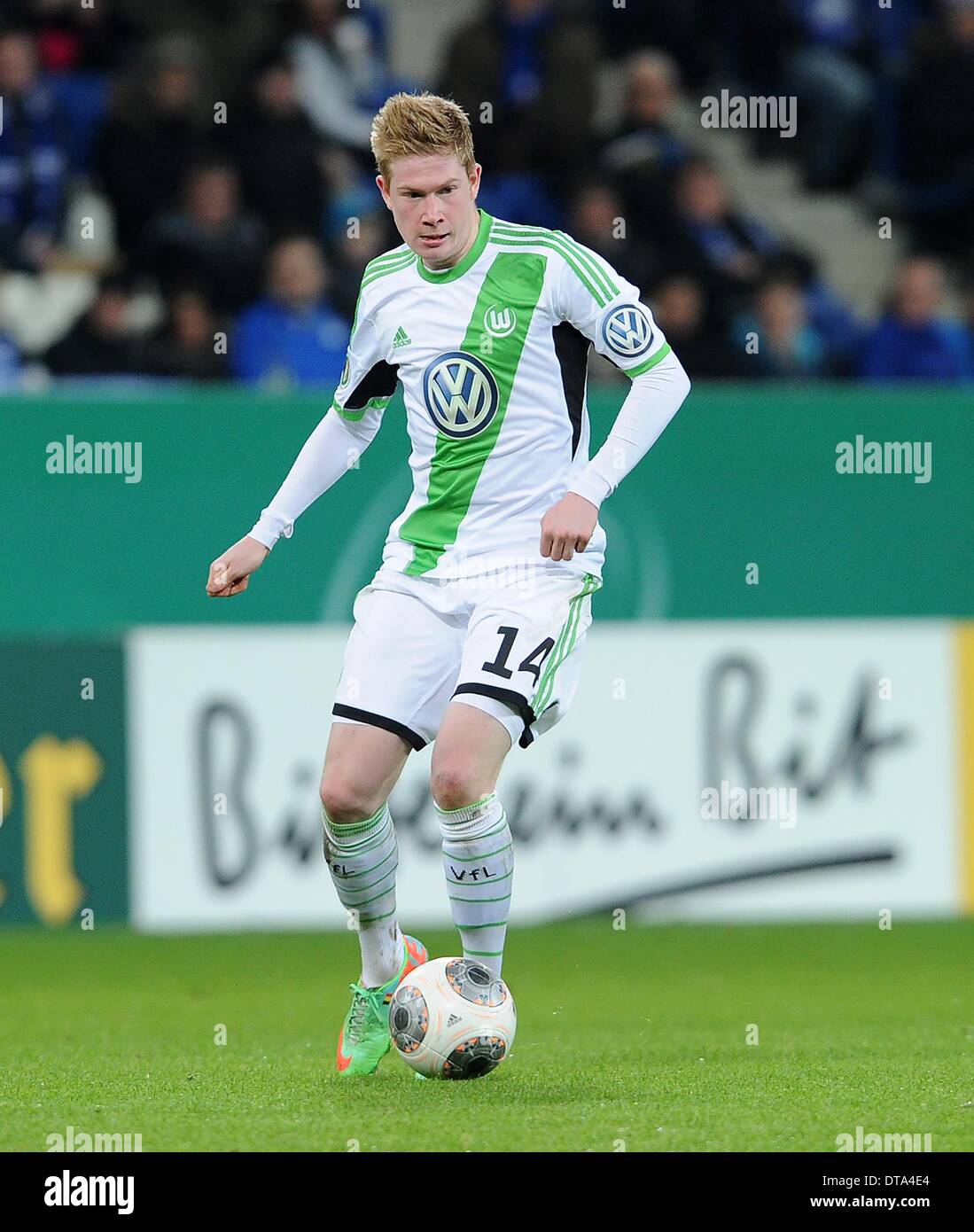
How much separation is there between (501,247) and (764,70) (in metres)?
7.62

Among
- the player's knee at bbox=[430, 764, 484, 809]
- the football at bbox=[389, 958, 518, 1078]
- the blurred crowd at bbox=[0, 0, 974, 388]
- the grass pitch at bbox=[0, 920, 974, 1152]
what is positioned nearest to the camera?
the grass pitch at bbox=[0, 920, 974, 1152]

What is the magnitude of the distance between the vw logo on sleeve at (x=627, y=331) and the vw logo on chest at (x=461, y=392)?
318 millimetres

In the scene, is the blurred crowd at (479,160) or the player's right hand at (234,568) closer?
the player's right hand at (234,568)

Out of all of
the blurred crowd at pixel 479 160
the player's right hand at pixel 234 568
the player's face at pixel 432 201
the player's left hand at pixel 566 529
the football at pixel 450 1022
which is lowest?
the football at pixel 450 1022

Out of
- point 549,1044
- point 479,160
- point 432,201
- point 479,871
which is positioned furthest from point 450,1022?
point 479,160

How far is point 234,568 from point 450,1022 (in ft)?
4.40

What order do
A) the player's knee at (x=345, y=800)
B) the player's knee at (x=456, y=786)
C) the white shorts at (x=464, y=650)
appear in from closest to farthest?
the player's knee at (x=456, y=786)
the white shorts at (x=464, y=650)
the player's knee at (x=345, y=800)

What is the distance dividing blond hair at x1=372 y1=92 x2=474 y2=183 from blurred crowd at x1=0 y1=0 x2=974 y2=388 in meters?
4.65

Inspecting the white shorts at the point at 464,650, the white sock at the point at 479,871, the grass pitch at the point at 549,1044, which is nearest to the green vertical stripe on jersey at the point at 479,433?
the white shorts at the point at 464,650

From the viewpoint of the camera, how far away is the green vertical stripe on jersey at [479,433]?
5.32m

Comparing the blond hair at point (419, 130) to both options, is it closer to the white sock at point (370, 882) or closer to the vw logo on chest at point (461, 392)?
the vw logo on chest at point (461, 392)

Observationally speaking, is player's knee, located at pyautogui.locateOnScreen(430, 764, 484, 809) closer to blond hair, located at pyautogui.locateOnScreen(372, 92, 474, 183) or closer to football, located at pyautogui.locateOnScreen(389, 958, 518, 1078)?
football, located at pyautogui.locateOnScreen(389, 958, 518, 1078)

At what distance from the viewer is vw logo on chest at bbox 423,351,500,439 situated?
17.5ft

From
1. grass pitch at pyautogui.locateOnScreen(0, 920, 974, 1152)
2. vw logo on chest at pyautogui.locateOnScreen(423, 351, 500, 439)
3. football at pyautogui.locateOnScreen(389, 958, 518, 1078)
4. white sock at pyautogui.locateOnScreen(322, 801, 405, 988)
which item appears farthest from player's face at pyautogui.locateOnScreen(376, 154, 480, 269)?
grass pitch at pyautogui.locateOnScreen(0, 920, 974, 1152)
